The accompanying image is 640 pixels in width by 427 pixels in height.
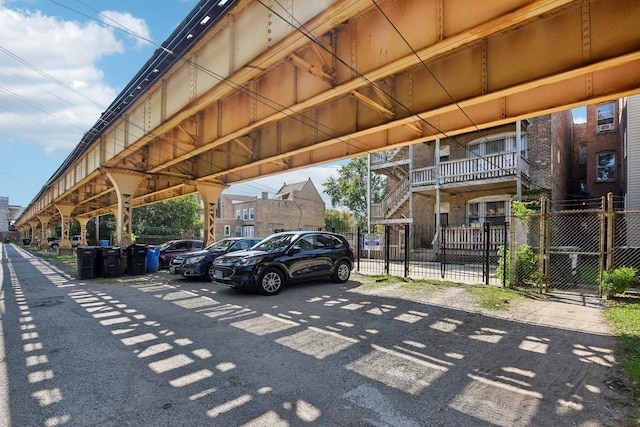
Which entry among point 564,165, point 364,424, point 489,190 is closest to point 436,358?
point 364,424

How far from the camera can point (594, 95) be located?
6289mm

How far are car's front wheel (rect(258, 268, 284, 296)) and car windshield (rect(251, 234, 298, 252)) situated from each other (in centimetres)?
72

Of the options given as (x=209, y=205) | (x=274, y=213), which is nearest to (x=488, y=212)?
(x=209, y=205)

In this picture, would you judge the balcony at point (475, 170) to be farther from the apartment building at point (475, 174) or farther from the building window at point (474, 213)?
the building window at point (474, 213)

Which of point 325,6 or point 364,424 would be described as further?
point 325,6

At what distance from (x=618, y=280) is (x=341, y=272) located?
7059 mm

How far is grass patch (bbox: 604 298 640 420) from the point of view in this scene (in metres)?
3.98

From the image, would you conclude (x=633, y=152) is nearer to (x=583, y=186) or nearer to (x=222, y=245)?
(x=583, y=186)

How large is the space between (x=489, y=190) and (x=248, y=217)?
32.5m

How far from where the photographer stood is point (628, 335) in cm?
→ 567

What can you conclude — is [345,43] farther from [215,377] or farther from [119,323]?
Result: [119,323]

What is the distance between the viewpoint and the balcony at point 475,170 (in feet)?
54.5

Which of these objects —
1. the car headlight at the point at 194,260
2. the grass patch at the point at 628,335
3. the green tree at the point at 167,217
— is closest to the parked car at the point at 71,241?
the green tree at the point at 167,217

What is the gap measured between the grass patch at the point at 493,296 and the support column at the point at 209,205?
1276 cm
